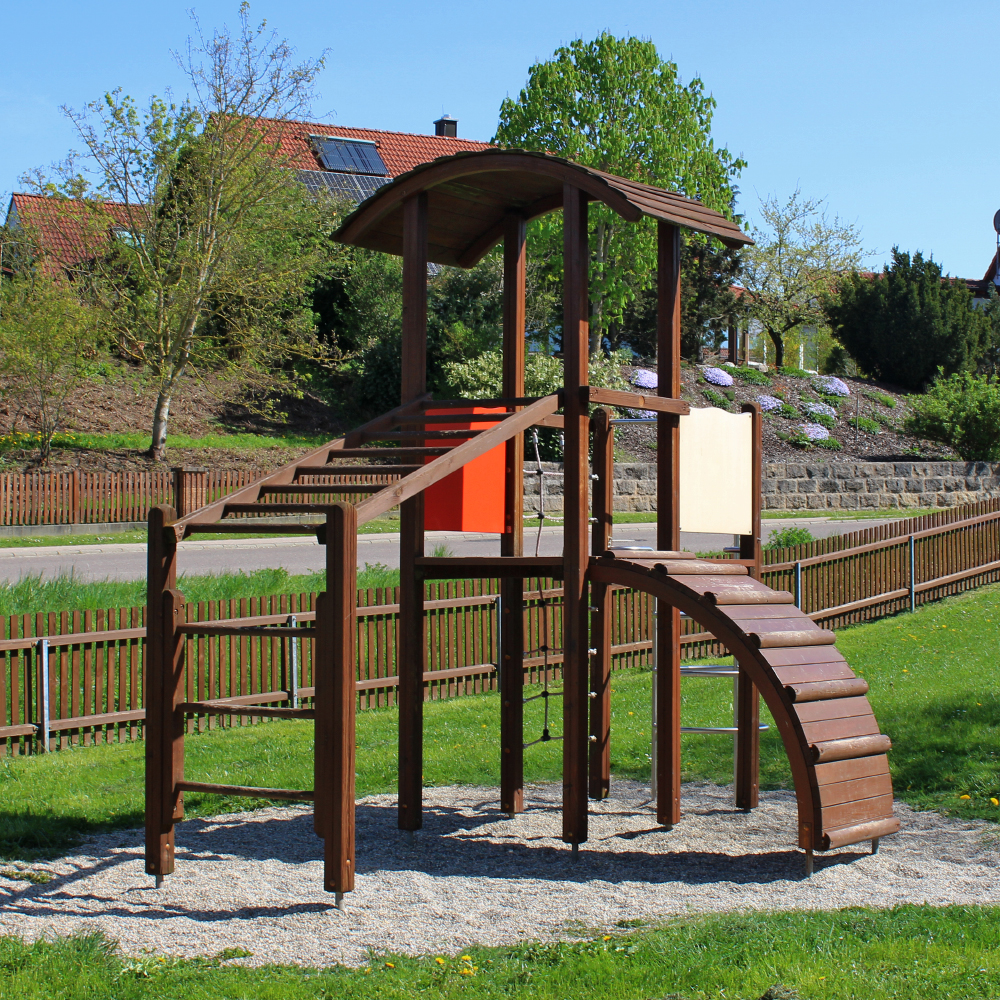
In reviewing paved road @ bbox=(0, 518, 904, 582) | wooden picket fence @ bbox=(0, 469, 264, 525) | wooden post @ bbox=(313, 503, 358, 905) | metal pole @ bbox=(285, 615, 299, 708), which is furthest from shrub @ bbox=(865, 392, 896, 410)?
wooden post @ bbox=(313, 503, 358, 905)

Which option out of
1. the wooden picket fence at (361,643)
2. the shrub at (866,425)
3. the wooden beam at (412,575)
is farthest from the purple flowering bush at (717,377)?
the wooden beam at (412,575)

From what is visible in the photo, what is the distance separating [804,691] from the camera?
5957 mm

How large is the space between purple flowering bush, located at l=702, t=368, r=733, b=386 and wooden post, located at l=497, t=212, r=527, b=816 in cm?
2918

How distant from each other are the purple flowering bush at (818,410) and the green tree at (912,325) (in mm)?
6102

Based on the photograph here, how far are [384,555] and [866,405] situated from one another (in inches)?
932

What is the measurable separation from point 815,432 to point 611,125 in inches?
435

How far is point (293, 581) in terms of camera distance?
43.4ft

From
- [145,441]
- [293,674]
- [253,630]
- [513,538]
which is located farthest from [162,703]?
[145,441]

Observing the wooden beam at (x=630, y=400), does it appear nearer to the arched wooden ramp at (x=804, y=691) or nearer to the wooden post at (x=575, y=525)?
the wooden post at (x=575, y=525)

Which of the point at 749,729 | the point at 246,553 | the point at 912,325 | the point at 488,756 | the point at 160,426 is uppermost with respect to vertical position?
the point at 912,325

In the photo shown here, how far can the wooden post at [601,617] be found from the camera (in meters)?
6.93

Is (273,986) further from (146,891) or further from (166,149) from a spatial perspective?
(166,149)

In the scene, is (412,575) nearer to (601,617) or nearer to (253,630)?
(601,617)

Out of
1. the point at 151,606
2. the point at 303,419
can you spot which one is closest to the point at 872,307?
the point at 303,419
